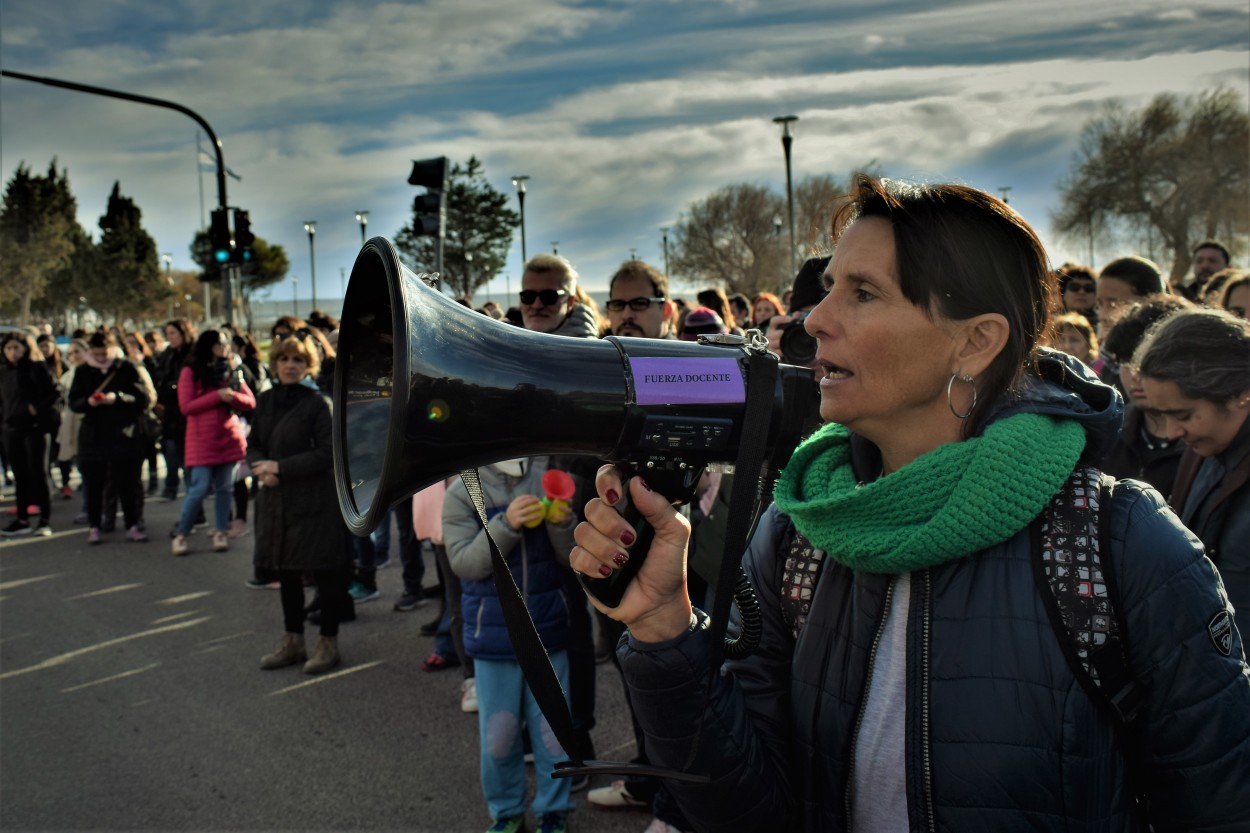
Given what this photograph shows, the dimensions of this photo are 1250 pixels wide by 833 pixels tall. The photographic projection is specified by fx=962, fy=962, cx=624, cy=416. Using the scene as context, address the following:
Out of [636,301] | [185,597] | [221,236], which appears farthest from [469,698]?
[221,236]

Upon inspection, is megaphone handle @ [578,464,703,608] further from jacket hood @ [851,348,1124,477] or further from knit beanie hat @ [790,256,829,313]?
knit beanie hat @ [790,256,829,313]

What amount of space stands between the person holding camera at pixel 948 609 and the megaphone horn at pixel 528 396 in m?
0.09

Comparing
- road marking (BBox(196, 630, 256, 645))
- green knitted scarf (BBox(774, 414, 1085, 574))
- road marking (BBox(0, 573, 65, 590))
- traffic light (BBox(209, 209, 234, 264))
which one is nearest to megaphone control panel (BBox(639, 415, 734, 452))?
green knitted scarf (BBox(774, 414, 1085, 574))

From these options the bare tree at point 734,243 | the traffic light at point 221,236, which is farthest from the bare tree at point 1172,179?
the traffic light at point 221,236

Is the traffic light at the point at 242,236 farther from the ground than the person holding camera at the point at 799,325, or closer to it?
farther from the ground

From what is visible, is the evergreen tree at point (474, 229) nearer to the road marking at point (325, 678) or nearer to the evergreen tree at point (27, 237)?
the evergreen tree at point (27, 237)

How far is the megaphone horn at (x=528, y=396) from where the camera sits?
1.28m

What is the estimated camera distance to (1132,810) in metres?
1.40

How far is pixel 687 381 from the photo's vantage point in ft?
4.60

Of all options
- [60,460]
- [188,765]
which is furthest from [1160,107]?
[188,765]

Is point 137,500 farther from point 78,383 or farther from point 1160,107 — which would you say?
point 1160,107

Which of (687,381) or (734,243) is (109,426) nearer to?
(687,381)

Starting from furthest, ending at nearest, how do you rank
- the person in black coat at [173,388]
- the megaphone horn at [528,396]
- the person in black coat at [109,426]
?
the person in black coat at [173,388] → the person in black coat at [109,426] → the megaphone horn at [528,396]

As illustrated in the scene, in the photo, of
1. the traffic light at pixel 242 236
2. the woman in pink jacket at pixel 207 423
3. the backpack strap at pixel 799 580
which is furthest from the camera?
the traffic light at pixel 242 236
